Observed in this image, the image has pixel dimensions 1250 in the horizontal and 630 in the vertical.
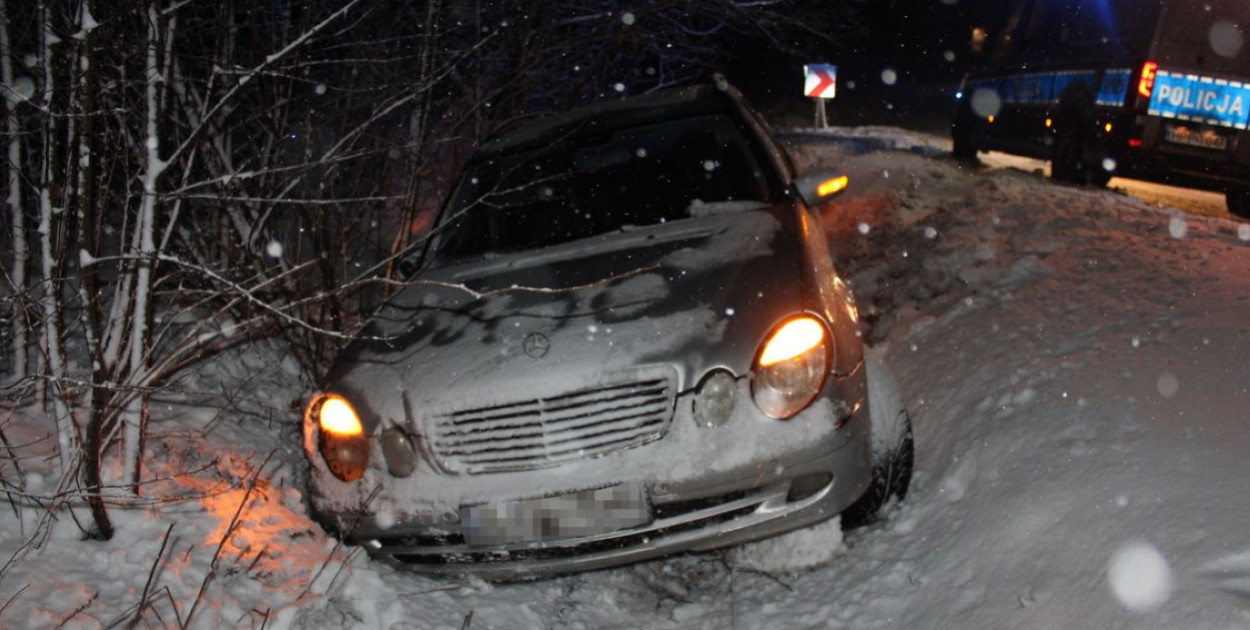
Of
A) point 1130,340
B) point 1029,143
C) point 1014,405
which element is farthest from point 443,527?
point 1029,143

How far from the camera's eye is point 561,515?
2725 millimetres

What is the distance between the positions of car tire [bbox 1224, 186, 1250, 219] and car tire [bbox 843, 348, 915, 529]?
6.82 metres

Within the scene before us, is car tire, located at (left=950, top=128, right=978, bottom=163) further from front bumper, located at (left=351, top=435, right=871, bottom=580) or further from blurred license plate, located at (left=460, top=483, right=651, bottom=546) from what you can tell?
blurred license plate, located at (left=460, top=483, right=651, bottom=546)

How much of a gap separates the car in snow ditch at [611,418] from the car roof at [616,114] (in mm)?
1193

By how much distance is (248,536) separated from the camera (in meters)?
3.10

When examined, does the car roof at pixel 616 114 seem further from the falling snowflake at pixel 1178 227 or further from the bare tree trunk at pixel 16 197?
the falling snowflake at pixel 1178 227

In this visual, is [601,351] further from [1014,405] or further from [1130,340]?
[1130,340]

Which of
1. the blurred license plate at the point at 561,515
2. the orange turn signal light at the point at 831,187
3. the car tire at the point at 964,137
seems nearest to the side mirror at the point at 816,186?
the orange turn signal light at the point at 831,187

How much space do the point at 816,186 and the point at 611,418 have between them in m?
1.66

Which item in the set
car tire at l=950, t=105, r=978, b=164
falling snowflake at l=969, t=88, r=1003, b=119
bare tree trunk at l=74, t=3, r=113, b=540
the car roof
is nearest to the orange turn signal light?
the car roof

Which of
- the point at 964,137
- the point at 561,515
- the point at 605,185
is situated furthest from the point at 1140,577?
the point at 964,137

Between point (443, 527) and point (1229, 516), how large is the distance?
228cm

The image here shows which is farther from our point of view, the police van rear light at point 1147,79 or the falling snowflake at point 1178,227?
the police van rear light at point 1147,79

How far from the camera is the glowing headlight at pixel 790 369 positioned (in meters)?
2.74
